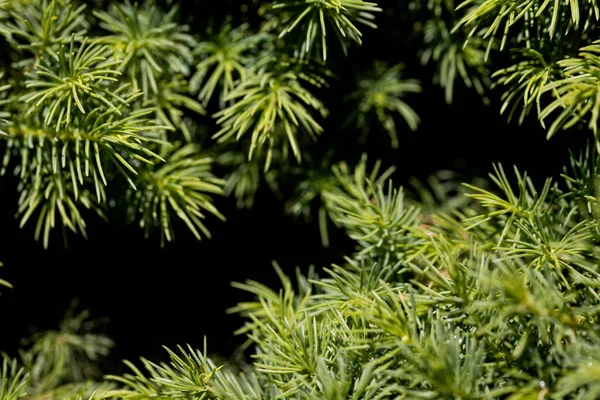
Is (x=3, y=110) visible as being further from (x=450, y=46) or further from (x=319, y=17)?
(x=450, y=46)

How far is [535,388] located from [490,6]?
337mm

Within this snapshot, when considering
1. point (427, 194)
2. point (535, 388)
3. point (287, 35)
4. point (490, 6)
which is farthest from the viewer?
point (427, 194)

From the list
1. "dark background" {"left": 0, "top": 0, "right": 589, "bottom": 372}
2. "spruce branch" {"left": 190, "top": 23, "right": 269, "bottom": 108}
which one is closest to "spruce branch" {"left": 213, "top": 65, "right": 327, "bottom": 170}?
"spruce branch" {"left": 190, "top": 23, "right": 269, "bottom": 108}

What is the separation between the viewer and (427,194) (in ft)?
2.50

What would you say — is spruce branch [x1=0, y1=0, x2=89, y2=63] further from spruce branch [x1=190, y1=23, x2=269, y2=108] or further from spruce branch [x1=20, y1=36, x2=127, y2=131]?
spruce branch [x1=190, y1=23, x2=269, y2=108]

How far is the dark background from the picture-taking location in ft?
2.36

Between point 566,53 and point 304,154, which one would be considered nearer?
point 566,53

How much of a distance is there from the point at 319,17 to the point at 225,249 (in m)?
0.35

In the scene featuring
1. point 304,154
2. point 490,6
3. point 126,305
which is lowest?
point 126,305

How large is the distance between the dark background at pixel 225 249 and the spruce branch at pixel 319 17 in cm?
11

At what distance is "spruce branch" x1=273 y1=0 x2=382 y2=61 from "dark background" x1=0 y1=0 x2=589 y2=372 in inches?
4.5

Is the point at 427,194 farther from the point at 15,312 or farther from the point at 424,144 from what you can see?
the point at 15,312

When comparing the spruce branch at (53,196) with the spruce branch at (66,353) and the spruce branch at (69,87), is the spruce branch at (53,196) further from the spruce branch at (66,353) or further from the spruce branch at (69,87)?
the spruce branch at (66,353)

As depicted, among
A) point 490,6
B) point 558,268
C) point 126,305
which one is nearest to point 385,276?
point 558,268
